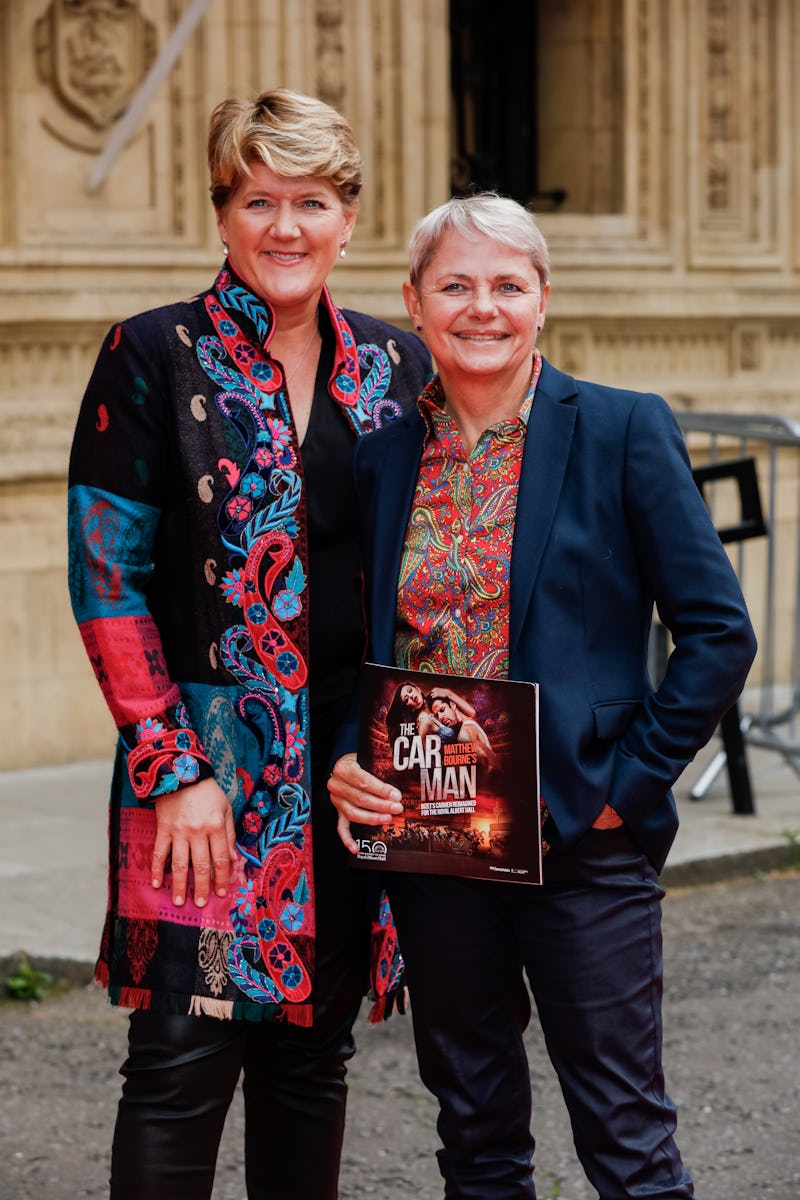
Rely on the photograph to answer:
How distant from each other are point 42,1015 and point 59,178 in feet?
13.3

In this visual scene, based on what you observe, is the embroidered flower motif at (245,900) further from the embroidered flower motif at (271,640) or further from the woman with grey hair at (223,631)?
the embroidered flower motif at (271,640)

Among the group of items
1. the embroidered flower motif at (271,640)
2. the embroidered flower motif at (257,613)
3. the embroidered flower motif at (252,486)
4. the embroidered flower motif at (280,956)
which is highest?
the embroidered flower motif at (252,486)

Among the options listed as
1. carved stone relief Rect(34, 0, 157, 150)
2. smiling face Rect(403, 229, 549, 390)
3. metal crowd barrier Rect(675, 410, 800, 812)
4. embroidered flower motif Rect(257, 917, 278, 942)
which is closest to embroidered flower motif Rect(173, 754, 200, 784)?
embroidered flower motif Rect(257, 917, 278, 942)

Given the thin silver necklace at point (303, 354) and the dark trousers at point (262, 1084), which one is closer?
the dark trousers at point (262, 1084)

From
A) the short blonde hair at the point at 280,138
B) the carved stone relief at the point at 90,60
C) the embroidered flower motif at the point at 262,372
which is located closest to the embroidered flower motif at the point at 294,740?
the embroidered flower motif at the point at 262,372

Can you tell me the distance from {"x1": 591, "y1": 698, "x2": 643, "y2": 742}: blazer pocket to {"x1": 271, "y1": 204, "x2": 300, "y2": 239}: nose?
0.87m

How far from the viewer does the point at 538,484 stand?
300 centimetres

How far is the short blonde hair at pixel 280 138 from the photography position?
3152 millimetres

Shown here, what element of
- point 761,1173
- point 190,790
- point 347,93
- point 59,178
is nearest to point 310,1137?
point 190,790

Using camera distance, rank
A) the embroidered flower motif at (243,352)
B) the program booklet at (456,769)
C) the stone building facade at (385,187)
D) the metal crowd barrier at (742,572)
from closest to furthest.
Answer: the program booklet at (456,769) → the embroidered flower motif at (243,352) → the metal crowd barrier at (742,572) → the stone building facade at (385,187)

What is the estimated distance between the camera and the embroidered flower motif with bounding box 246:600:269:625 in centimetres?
323

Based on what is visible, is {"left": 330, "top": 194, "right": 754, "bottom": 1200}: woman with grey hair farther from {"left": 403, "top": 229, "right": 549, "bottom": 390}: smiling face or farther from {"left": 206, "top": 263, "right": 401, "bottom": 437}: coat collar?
{"left": 206, "top": 263, "right": 401, "bottom": 437}: coat collar

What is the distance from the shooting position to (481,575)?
9.82 feet

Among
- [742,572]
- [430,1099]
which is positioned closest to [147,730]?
[430,1099]
